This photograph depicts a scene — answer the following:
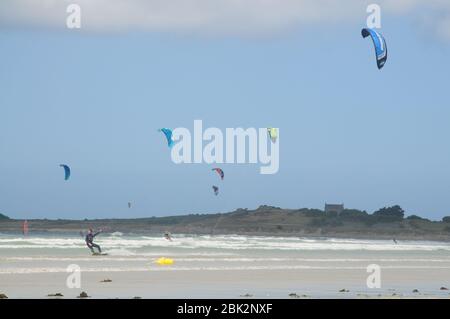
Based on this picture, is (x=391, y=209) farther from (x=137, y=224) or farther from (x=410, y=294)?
(x=410, y=294)

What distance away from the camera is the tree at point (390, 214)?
128m

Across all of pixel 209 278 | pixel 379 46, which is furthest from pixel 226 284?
pixel 379 46

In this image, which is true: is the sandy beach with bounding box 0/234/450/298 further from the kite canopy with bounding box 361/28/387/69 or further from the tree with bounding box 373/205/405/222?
the tree with bounding box 373/205/405/222

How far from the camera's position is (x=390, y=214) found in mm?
131750

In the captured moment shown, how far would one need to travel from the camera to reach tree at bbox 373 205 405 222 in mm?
128500

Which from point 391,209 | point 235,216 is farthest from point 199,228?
point 391,209

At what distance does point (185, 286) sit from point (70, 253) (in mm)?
15390

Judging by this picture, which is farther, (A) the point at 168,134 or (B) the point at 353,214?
(B) the point at 353,214

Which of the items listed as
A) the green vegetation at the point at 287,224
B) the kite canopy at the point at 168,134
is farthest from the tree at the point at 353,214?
the kite canopy at the point at 168,134

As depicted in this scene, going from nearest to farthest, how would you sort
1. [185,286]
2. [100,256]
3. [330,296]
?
[330,296]
[185,286]
[100,256]

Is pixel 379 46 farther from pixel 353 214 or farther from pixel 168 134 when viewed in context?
pixel 353 214

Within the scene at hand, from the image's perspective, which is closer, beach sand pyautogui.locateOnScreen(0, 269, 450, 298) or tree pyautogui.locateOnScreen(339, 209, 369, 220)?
beach sand pyautogui.locateOnScreen(0, 269, 450, 298)

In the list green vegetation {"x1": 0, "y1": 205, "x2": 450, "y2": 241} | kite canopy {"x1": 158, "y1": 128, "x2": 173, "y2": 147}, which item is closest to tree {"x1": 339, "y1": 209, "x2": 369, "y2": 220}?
green vegetation {"x1": 0, "y1": 205, "x2": 450, "y2": 241}
